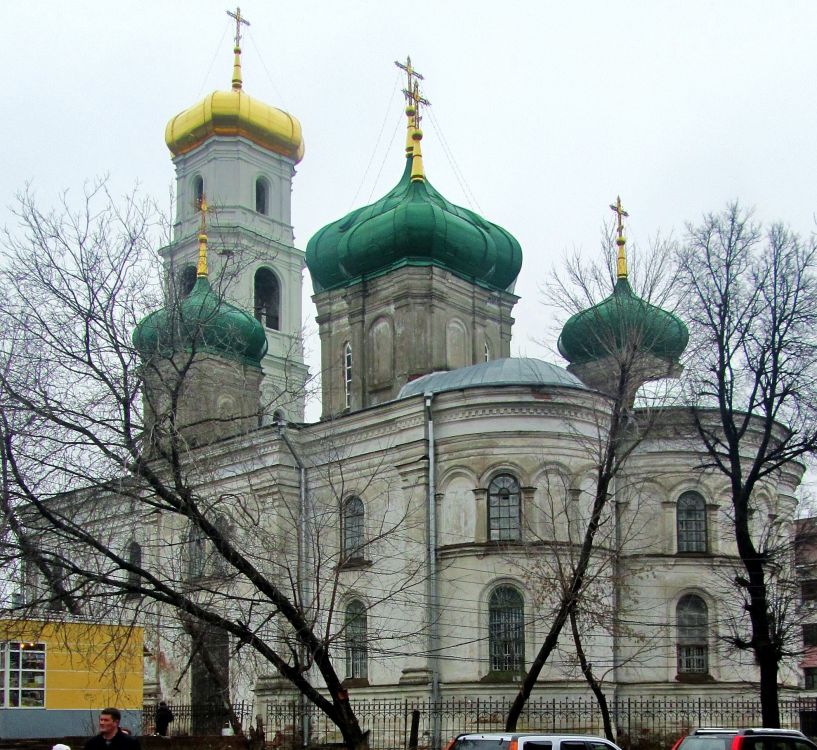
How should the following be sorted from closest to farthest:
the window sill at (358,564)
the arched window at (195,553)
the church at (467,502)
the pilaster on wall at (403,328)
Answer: the arched window at (195,553) → the church at (467,502) → the window sill at (358,564) → the pilaster on wall at (403,328)

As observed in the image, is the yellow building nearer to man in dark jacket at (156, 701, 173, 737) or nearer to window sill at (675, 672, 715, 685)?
man in dark jacket at (156, 701, 173, 737)

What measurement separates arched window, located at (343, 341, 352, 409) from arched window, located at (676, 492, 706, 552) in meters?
10.2

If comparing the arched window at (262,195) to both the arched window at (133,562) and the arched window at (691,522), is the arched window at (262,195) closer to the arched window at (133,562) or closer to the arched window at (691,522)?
the arched window at (691,522)

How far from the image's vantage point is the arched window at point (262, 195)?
4506cm

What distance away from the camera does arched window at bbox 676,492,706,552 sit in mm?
28812

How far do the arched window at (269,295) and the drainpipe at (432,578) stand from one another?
55.0ft

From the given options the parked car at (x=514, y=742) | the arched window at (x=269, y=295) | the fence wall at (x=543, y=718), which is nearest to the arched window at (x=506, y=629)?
the fence wall at (x=543, y=718)

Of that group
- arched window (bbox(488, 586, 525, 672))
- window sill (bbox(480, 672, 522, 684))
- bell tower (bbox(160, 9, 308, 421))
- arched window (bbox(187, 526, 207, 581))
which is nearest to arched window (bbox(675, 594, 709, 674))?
arched window (bbox(488, 586, 525, 672))

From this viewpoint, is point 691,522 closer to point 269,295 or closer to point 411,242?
point 411,242

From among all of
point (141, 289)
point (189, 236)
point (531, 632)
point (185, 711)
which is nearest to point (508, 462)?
point (531, 632)

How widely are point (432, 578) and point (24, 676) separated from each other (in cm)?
865

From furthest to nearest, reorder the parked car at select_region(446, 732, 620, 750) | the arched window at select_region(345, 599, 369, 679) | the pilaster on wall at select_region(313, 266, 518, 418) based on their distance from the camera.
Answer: the pilaster on wall at select_region(313, 266, 518, 418)
the arched window at select_region(345, 599, 369, 679)
the parked car at select_region(446, 732, 620, 750)

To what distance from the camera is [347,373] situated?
35.0m

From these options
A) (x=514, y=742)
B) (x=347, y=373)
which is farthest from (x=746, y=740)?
(x=347, y=373)
